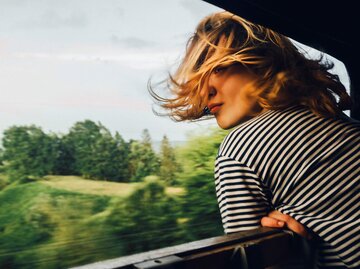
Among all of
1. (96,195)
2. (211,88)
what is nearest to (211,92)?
(211,88)

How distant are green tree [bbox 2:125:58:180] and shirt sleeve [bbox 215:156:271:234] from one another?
83.5 inches

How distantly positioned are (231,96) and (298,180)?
944mm

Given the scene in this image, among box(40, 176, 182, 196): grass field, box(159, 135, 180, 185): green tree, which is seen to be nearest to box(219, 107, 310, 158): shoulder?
box(40, 176, 182, 196): grass field

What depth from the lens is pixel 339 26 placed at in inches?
102

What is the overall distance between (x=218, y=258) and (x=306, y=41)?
6.04ft

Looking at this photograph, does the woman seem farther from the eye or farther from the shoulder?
the eye

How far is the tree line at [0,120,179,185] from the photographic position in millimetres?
3227

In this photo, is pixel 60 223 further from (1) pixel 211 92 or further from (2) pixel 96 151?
(1) pixel 211 92

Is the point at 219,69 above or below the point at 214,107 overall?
above

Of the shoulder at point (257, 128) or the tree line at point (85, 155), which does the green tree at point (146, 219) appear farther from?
the shoulder at point (257, 128)

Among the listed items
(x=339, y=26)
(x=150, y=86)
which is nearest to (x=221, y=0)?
(x=339, y=26)

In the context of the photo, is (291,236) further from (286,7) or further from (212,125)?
(212,125)

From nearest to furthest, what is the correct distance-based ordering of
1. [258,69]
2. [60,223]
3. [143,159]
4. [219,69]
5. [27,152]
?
[258,69] < [219,69] < [60,223] < [27,152] < [143,159]

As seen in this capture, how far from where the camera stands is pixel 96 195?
343 centimetres
